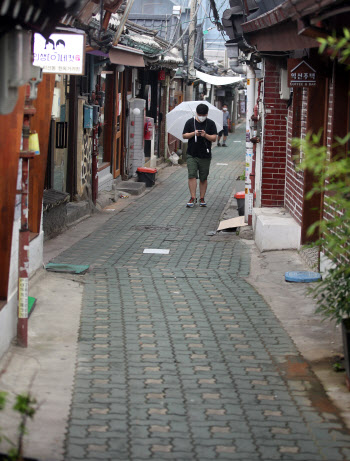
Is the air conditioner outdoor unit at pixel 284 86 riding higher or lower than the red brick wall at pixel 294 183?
higher

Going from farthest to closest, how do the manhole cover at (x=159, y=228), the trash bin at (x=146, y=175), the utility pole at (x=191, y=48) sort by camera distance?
1. the utility pole at (x=191, y=48)
2. the trash bin at (x=146, y=175)
3. the manhole cover at (x=159, y=228)

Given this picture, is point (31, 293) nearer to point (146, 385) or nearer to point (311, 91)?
Answer: point (146, 385)

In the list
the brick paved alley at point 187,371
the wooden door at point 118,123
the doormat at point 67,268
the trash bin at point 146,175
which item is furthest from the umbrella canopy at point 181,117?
the doormat at point 67,268

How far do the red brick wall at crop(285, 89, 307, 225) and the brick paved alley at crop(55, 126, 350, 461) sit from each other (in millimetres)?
1031

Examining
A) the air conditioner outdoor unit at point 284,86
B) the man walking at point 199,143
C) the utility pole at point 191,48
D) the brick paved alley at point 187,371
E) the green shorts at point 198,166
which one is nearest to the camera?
the brick paved alley at point 187,371

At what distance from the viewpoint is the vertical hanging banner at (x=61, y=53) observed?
31.7 ft

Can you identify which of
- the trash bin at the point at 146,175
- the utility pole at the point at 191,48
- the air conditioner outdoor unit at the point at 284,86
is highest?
the utility pole at the point at 191,48

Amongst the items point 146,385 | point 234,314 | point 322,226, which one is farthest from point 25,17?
point 234,314

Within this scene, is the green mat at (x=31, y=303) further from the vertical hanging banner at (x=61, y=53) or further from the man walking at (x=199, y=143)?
the man walking at (x=199, y=143)

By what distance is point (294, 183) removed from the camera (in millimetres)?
11703

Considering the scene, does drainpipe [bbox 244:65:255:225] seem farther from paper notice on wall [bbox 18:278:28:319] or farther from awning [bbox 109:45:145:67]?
paper notice on wall [bbox 18:278:28:319]

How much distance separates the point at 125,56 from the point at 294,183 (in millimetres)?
6459

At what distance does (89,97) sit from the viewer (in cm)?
1552

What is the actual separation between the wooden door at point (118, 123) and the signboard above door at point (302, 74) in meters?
9.16
